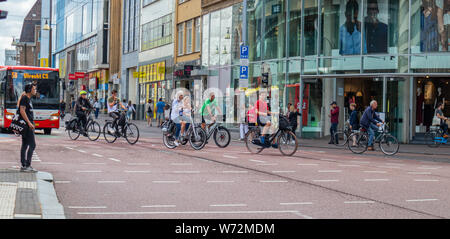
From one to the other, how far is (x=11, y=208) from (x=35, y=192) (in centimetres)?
152

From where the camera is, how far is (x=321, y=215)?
787 cm

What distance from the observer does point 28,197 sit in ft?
27.5

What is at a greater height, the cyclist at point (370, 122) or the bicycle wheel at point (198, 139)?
the cyclist at point (370, 122)

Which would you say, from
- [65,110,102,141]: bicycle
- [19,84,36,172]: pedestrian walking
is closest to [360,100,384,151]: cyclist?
[65,110,102,141]: bicycle

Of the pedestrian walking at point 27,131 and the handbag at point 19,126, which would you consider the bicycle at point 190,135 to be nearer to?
the pedestrian walking at point 27,131

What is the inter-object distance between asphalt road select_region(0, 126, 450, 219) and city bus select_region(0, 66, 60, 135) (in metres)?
8.44

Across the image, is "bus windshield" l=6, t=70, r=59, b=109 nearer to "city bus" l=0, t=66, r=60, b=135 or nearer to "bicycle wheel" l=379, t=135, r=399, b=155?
"city bus" l=0, t=66, r=60, b=135

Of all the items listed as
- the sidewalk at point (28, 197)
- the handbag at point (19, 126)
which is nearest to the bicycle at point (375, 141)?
the handbag at point (19, 126)

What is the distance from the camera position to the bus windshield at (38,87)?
2616cm

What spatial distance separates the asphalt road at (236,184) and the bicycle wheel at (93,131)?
4.37 metres

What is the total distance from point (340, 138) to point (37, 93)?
12434 millimetres

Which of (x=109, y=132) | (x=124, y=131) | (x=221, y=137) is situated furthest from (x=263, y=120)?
(x=109, y=132)

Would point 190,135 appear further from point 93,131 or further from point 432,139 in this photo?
point 432,139

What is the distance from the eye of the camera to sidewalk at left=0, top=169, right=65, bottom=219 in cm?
715
